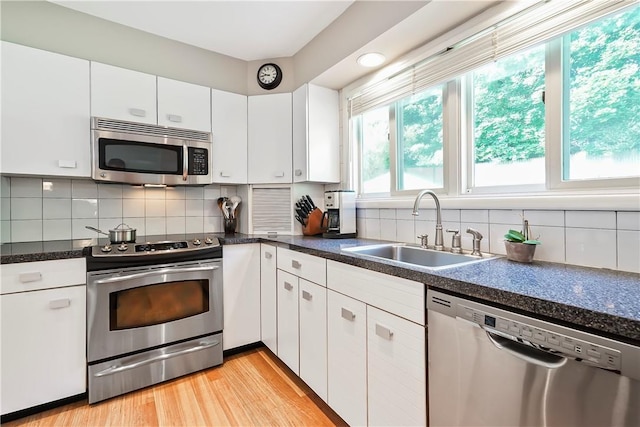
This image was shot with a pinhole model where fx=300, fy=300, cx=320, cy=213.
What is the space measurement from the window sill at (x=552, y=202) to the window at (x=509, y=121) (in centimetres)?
16

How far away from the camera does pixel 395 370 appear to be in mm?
1171

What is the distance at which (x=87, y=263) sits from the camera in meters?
1.70

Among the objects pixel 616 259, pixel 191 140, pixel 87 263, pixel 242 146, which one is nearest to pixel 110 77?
pixel 191 140

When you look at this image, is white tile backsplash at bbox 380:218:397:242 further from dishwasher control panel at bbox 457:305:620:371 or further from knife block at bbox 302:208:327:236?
dishwasher control panel at bbox 457:305:620:371

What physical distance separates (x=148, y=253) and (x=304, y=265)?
957 millimetres

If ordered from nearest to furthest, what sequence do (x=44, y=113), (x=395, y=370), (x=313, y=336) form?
(x=395, y=370)
(x=313, y=336)
(x=44, y=113)

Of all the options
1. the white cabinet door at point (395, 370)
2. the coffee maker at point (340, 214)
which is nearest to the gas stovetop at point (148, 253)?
the coffee maker at point (340, 214)

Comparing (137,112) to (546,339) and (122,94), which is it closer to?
(122,94)

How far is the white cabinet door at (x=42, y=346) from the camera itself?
153cm

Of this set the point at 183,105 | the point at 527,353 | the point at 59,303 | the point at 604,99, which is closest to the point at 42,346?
the point at 59,303

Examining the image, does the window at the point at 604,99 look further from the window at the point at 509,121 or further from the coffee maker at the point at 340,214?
the coffee maker at the point at 340,214

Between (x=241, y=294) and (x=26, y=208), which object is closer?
(x=26, y=208)

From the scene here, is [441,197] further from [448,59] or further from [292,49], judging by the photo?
[292,49]

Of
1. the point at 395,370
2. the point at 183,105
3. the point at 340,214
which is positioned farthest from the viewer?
the point at 183,105
